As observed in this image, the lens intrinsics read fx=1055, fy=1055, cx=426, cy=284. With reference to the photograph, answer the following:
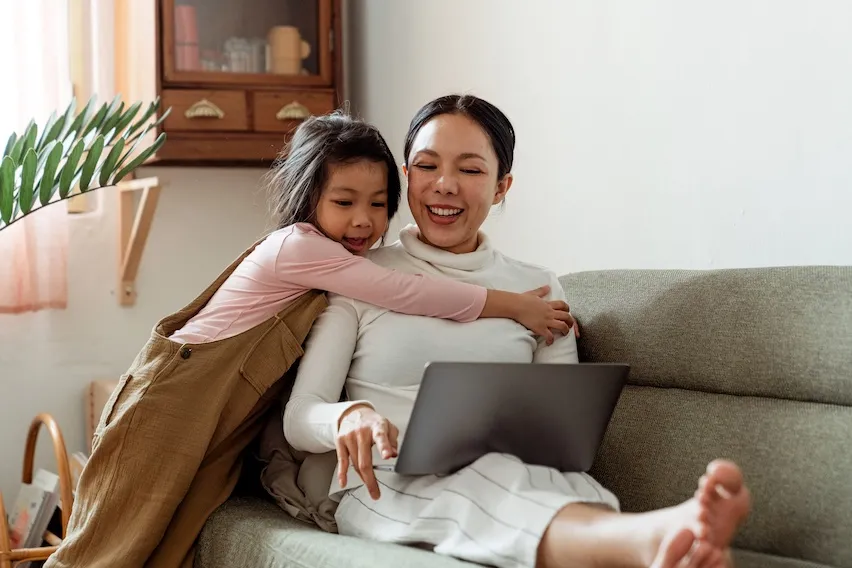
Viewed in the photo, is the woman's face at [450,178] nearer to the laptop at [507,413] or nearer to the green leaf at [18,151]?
the laptop at [507,413]

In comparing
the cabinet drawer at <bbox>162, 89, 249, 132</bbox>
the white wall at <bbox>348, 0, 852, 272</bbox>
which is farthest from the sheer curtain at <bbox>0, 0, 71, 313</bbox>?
the white wall at <bbox>348, 0, 852, 272</bbox>

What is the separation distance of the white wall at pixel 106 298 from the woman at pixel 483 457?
52.4 inches

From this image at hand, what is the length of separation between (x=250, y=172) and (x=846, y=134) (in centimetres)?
194

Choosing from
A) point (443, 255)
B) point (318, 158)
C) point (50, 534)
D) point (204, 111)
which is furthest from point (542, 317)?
point (204, 111)

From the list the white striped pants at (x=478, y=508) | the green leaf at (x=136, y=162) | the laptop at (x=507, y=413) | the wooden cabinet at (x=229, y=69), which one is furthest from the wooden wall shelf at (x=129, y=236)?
the laptop at (x=507, y=413)

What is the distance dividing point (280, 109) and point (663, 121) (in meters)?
1.25

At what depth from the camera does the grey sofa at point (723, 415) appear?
125 centimetres

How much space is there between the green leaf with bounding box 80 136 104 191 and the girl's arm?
73 cm

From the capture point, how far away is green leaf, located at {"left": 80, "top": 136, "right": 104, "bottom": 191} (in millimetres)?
2156

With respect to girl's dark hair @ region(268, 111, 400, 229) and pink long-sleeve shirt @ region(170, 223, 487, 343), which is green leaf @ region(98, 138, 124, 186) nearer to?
girl's dark hair @ region(268, 111, 400, 229)

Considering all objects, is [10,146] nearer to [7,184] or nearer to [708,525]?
[7,184]

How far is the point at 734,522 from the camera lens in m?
0.94

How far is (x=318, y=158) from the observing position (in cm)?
168

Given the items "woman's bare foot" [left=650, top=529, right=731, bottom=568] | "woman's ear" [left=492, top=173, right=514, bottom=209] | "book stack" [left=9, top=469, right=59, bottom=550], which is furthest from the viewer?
"book stack" [left=9, top=469, right=59, bottom=550]
